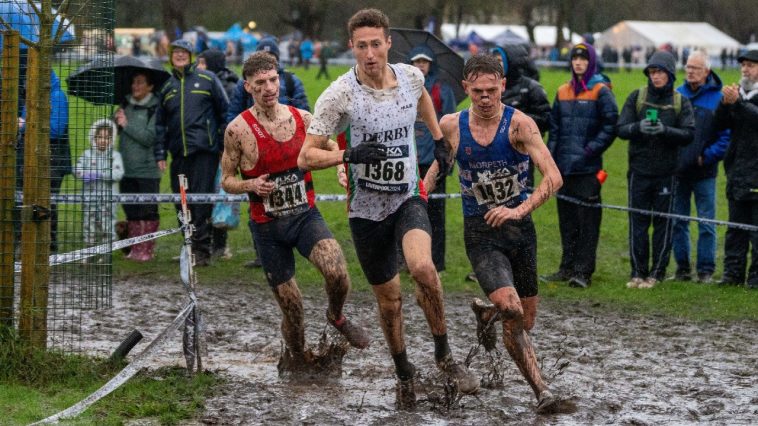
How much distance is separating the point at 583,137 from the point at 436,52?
1898 millimetres

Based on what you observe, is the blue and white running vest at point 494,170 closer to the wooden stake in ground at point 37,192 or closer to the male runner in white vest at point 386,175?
the male runner in white vest at point 386,175

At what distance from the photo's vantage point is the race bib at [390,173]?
7.43 meters

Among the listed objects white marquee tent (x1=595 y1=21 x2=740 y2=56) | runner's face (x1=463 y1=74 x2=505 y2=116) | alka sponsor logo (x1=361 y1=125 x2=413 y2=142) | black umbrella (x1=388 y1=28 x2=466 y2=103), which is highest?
white marquee tent (x1=595 y1=21 x2=740 y2=56)

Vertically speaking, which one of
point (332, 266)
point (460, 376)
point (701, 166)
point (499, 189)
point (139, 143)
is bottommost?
point (460, 376)

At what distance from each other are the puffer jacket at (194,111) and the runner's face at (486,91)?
606 centimetres

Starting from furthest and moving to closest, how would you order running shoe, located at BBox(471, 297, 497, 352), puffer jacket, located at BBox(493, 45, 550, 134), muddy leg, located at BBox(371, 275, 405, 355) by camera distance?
puffer jacket, located at BBox(493, 45, 550, 134) < running shoe, located at BBox(471, 297, 497, 352) < muddy leg, located at BBox(371, 275, 405, 355)

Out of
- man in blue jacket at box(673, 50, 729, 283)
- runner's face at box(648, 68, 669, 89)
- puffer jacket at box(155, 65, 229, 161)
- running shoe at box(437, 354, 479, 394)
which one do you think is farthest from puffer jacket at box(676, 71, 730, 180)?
running shoe at box(437, 354, 479, 394)

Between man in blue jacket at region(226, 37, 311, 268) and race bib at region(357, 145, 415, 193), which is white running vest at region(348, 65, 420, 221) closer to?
race bib at region(357, 145, 415, 193)

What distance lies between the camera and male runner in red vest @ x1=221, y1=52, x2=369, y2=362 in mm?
8359

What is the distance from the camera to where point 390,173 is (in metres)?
7.44

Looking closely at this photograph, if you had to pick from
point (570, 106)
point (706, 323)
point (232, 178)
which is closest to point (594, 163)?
point (570, 106)

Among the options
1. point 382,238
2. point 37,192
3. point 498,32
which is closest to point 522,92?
point 382,238

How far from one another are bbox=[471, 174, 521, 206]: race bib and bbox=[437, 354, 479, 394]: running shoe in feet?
3.51

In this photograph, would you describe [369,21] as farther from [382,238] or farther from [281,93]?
[281,93]
